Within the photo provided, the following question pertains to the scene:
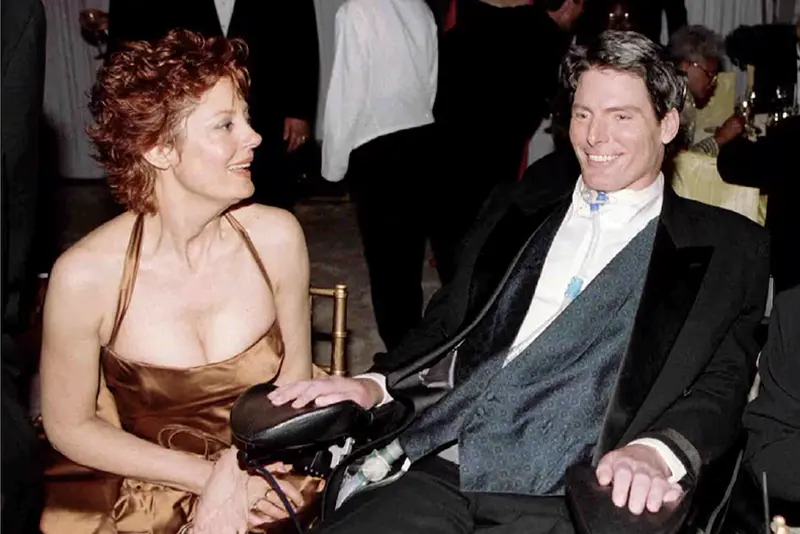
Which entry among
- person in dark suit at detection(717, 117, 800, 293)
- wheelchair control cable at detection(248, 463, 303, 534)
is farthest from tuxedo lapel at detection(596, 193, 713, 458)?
person in dark suit at detection(717, 117, 800, 293)

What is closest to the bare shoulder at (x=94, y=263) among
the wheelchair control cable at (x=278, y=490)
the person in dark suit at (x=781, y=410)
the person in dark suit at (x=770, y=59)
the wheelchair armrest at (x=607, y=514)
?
the wheelchair control cable at (x=278, y=490)

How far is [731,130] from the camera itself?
3.91m

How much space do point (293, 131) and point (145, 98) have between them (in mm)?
1951

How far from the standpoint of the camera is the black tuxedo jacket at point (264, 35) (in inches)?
139

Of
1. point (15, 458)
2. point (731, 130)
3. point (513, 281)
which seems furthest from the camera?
point (731, 130)

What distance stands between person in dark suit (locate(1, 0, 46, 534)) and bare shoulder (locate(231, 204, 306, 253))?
22.0 inches

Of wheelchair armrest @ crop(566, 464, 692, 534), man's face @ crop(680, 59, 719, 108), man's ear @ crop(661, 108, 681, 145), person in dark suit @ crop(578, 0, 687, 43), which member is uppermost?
person in dark suit @ crop(578, 0, 687, 43)

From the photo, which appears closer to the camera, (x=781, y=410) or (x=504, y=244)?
(x=781, y=410)

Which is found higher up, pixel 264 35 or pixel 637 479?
pixel 264 35

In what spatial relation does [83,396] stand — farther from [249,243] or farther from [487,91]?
[487,91]

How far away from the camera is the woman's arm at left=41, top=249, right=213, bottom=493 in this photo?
6.47 feet

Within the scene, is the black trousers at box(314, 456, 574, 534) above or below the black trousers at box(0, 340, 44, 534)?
below

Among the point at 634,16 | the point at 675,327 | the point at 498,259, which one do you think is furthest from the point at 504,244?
the point at 634,16

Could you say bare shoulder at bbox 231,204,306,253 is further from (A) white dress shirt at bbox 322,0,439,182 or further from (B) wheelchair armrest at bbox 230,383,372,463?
(A) white dress shirt at bbox 322,0,439,182
